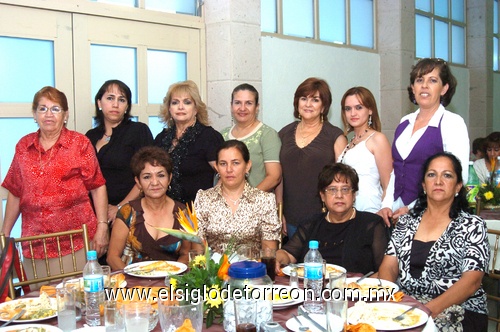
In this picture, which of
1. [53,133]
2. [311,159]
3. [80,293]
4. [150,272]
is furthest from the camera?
[311,159]

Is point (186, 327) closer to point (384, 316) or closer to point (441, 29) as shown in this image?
point (384, 316)

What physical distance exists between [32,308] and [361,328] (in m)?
1.16

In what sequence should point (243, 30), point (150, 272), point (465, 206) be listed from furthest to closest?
point (243, 30) → point (465, 206) → point (150, 272)

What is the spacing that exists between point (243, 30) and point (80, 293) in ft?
9.65

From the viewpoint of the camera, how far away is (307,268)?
199cm

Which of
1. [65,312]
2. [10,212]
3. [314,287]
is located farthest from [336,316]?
[10,212]

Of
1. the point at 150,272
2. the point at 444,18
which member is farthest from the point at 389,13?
the point at 150,272

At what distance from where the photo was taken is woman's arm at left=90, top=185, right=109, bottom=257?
3.21 metres

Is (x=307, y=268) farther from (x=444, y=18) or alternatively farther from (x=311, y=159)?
(x=444, y=18)

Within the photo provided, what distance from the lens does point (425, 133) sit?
3035 mm

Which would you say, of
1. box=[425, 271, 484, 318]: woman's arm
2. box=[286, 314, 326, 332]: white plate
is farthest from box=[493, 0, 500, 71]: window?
box=[286, 314, 326, 332]: white plate

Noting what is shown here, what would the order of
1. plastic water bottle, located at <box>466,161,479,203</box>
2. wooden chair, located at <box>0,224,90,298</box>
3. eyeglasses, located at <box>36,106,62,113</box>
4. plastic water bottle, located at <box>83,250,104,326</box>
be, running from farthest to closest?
plastic water bottle, located at <box>466,161,479,203</box> → eyeglasses, located at <box>36,106,62,113</box> → wooden chair, located at <box>0,224,90,298</box> → plastic water bottle, located at <box>83,250,104,326</box>

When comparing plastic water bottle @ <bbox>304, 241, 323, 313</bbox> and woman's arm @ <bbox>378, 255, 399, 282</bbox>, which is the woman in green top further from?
plastic water bottle @ <bbox>304, 241, 323, 313</bbox>

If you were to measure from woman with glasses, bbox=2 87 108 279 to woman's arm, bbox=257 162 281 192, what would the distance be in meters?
1.00
